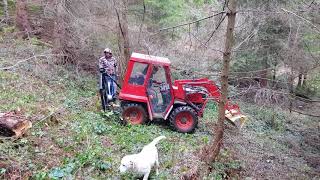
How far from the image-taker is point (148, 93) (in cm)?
1036

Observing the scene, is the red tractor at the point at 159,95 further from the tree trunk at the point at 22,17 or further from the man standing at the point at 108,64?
the tree trunk at the point at 22,17

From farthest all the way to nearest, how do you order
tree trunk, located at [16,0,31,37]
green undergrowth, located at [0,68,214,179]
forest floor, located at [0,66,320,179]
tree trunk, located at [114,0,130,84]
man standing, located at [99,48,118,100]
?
tree trunk, located at [16,0,31,37], tree trunk, located at [114,0,130,84], man standing, located at [99,48,118,100], forest floor, located at [0,66,320,179], green undergrowth, located at [0,68,214,179]

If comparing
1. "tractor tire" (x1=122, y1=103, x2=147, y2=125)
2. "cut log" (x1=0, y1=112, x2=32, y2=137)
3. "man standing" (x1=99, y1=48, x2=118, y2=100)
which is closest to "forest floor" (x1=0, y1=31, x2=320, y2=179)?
"cut log" (x1=0, y1=112, x2=32, y2=137)

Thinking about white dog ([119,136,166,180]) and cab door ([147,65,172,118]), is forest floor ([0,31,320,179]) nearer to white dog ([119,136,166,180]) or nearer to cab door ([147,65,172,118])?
white dog ([119,136,166,180])

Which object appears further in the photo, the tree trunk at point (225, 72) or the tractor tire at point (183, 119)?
the tractor tire at point (183, 119)

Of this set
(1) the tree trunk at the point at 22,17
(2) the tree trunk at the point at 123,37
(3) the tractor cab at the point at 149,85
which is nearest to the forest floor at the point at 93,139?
(3) the tractor cab at the point at 149,85

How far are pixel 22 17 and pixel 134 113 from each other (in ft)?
28.0

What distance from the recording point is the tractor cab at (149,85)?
10.1 m

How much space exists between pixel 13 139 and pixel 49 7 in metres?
9.72

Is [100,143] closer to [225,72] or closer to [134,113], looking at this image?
[134,113]

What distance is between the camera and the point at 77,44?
593 inches

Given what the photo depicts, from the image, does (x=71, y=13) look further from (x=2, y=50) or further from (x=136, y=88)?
(x=136, y=88)

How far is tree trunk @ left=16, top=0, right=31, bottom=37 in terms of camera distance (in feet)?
51.6

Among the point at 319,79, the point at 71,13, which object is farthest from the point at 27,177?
the point at 71,13
